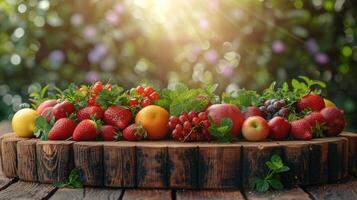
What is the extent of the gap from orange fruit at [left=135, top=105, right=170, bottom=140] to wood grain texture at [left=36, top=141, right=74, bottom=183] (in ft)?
0.98

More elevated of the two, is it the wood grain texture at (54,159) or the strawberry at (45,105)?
the strawberry at (45,105)

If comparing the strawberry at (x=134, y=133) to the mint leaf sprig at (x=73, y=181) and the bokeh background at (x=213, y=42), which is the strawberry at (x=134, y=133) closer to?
the mint leaf sprig at (x=73, y=181)

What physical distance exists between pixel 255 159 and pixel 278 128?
26 cm

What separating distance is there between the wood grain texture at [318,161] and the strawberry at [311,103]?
36cm

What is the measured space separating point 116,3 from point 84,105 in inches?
77.3

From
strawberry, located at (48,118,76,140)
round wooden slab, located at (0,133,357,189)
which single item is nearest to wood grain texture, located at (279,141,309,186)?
round wooden slab, located at (0,133,357,189)

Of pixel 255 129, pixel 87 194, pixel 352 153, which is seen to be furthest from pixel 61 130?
pixel 352 153

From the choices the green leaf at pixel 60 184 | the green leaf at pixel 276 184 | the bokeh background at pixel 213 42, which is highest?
the bokeh background at pixel 213 42

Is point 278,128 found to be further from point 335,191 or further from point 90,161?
point 90,161

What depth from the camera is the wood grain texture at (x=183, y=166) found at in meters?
2.17

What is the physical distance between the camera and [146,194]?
83.9 inches

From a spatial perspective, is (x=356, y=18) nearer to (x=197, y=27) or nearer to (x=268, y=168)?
(x=197, y=27)

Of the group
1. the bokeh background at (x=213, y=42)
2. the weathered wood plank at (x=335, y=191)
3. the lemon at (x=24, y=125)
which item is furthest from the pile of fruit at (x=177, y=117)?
the bokeh background at (x=213, y=42)

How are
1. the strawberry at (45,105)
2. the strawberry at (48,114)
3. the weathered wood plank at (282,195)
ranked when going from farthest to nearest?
1. the strawberry at (45,105)
2. the strawberry at (48,114)
3. the weathered wood plank at (282,195)
